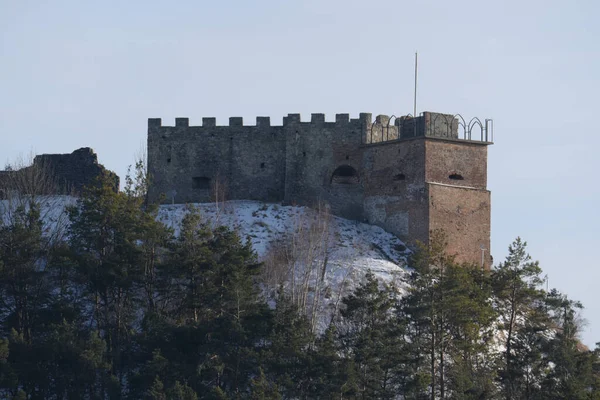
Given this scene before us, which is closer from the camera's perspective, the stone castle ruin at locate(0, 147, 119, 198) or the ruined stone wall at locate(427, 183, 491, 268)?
the ruined stone wall at locate(427, 183, 491, 268)

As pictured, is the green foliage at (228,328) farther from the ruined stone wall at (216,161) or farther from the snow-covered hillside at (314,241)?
the ruined stone wall at (216,161)

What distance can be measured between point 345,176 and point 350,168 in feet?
1.50

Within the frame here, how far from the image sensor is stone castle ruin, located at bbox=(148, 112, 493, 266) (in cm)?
5072

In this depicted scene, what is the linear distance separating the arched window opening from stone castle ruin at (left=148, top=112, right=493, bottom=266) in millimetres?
37

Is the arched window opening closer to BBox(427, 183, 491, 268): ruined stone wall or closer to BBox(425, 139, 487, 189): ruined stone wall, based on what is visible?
BBox(425, 139, 487, 189): ruined stone wall

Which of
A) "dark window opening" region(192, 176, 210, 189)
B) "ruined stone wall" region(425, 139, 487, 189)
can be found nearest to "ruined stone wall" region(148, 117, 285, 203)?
"dark window opening" region(192, 176, 210, 189)

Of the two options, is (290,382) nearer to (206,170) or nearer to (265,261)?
(265,261)

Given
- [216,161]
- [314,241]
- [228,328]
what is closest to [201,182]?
[216,161]

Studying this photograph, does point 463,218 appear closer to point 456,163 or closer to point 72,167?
point 456,163

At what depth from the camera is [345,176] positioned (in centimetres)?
5375

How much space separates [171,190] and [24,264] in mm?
11549

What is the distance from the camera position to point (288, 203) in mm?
53531

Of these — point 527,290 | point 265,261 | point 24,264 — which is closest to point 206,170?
point 265,261

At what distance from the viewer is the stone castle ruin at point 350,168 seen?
50.7 metres
